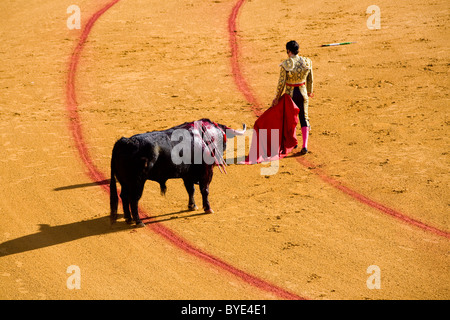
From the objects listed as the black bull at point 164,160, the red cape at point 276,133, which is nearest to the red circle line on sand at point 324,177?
the red cape at point 276,133

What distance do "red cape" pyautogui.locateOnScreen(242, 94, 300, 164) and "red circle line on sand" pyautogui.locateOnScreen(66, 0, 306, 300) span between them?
225cm

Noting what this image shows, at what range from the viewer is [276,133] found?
32.4 ft

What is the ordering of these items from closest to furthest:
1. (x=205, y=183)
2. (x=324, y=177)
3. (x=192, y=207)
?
(x=205, y=183) → (x=192, y=207) → (x=324, y=177)

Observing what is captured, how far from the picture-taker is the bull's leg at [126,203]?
25.3 ft

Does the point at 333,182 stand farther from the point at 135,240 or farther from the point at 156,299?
the point at 156,299

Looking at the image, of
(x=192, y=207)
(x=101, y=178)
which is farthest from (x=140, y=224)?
(x=101, y=178)

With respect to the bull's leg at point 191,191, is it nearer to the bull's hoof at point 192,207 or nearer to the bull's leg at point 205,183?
the bull's hoof at point 192,207

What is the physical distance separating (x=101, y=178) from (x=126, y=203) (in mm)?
1672

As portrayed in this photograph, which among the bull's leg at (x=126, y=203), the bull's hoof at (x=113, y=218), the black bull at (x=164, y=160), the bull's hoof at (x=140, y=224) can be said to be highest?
the black bull at (x=164, y=160)

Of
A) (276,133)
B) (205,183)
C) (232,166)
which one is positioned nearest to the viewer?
(205,183)

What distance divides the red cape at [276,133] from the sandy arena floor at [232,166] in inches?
8.5

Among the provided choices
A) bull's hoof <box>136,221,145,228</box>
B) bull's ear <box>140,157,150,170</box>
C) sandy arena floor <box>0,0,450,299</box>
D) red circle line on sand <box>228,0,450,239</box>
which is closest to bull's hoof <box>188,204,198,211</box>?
sandy arena floor <box>0,0,450,299</box>

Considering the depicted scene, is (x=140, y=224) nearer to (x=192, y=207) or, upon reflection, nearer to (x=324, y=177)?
(x=192, y=207)

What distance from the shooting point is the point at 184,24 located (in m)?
15.9
